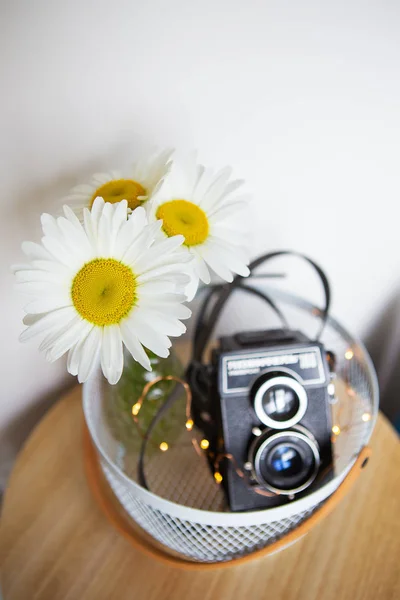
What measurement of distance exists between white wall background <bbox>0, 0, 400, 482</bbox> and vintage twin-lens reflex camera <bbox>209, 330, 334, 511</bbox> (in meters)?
0.19

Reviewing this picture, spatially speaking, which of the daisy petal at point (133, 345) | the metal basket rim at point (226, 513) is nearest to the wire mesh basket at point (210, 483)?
the metal basket rim at point (226, 513)

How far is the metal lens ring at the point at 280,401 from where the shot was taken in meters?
0.45

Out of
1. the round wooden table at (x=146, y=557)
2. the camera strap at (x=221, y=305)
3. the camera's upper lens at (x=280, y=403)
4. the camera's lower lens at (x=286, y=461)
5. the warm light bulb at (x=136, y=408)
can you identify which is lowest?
the round wooden table at (x=146, y=557)

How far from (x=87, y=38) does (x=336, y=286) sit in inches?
17.5

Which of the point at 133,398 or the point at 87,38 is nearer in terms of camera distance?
the point at 87,38

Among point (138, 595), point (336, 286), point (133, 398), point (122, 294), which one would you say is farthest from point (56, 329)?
point (336, 286)

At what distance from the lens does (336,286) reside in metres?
0.67

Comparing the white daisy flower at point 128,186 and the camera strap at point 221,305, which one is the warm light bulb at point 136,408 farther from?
the white daisy flower at point 128,186

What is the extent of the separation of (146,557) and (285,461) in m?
0.19

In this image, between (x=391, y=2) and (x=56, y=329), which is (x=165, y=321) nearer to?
(x=56, y=329)

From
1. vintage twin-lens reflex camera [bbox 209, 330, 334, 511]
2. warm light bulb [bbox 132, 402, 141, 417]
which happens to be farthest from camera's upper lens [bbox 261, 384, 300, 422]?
warm light bulb [bbox 132, 402, 141, 417]

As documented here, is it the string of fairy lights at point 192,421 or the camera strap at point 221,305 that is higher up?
the camera strap at point 221,305

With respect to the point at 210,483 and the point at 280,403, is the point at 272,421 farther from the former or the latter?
the point at 210,483

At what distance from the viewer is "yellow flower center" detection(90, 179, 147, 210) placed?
0.38 m
